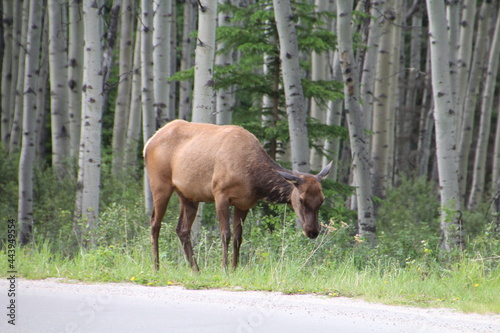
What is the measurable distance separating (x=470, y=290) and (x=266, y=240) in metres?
2.86

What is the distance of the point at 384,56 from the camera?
55.2 feet

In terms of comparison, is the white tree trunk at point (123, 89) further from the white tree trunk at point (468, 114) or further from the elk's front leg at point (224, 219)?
the white tree trunk at point (468, 114)

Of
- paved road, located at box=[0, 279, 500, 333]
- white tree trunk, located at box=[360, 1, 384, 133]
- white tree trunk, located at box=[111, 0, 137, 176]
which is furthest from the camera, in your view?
white tree trunk, located at box=[111, 0, 137, 176]

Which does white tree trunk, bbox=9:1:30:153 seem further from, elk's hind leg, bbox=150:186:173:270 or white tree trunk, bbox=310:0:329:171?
elk's hind leg, bbox=150:186:173:270

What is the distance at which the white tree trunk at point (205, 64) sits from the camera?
8.97 m

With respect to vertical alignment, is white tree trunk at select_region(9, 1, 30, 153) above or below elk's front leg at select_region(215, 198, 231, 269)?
above

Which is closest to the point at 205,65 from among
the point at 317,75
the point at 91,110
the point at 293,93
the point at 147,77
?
the point at 293,93

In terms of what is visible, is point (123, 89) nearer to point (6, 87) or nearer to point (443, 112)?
point (6, 87)

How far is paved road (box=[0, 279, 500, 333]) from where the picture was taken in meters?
5.10

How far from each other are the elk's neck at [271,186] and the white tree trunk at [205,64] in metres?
1.82

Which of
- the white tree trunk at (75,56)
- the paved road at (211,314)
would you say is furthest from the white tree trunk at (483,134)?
the paved road at (211,314)

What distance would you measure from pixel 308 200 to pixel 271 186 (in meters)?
0.62

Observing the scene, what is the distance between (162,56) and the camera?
12453 millimetres

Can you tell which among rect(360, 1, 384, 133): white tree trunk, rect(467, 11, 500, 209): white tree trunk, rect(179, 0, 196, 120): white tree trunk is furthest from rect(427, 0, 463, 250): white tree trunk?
rect(179, 0, 196, 120): white tree trunk
